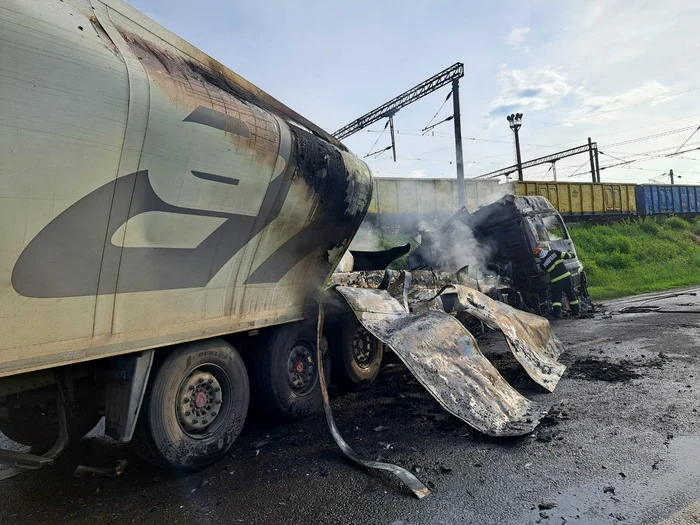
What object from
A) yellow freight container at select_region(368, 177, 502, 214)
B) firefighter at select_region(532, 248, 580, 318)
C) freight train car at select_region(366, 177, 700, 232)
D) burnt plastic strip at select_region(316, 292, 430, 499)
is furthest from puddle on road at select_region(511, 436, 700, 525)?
yellow freight container at select_region(368, 177, 502, 214)

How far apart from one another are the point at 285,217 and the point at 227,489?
2.11 metres

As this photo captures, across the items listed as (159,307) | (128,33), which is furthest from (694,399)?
(128,33)

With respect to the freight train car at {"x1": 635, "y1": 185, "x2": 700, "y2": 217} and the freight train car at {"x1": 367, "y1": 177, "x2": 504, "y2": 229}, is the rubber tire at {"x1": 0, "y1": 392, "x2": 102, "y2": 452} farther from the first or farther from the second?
the freight train car at {"x1": 635, "y1": 185, "x2": 700, "y2": 217}

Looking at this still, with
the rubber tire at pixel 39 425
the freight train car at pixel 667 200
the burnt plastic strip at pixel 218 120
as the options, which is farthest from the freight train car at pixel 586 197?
the rubber tire at pixel 39 425

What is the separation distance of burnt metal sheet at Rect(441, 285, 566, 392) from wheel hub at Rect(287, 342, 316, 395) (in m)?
2.04

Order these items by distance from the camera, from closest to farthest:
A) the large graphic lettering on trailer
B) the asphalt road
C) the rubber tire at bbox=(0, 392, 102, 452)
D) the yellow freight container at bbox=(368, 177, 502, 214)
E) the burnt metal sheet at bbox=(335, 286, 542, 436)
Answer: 1. the large graphic lettering on trailer
2. the asphalt road
3. the rubber tire at bbox=(0, 392, 102, 452)
4. the burnt metal sheet at bbox=(335, 286, 542, 436)
5. the yellow freight container at bbox=(368, 177, 502, 214)

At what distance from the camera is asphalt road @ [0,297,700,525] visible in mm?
2689

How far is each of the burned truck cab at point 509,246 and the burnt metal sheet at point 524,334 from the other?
2.76 m

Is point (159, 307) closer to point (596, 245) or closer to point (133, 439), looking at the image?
point (133, 439)

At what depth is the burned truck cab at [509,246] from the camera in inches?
371

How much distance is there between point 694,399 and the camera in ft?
14.0

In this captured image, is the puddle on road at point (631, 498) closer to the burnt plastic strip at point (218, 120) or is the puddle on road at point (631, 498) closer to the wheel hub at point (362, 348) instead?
the wheel hub at point (362, 348)

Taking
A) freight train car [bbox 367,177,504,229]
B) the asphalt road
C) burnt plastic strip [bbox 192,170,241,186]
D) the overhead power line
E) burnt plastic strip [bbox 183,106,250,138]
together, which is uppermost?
the overhead power line

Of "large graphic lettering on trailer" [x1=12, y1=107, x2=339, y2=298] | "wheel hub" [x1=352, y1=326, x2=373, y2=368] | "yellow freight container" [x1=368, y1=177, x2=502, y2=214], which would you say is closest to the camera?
"large graphic lettering on trailer" [x1=12, y1=107, x2=339, y2=298]
